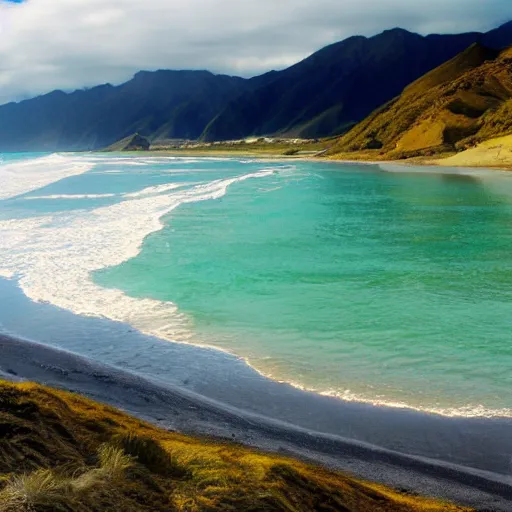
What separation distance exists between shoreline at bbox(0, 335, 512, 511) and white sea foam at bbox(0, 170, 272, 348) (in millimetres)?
3261

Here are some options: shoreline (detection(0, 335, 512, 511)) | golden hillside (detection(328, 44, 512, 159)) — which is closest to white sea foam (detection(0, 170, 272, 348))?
shoreline (detection(0, 335, 512, 511))

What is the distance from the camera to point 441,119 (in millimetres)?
136375

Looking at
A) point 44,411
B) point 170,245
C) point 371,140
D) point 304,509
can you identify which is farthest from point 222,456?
point 371,140

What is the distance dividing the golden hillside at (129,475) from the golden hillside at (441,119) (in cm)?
11784

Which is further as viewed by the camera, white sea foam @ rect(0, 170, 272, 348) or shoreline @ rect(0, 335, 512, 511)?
white sea foam @ rect(0, 170, 272, 348)

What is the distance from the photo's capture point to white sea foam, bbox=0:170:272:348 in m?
18.2

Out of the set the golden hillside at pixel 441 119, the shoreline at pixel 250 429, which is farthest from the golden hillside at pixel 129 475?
the golden hillside at pixel 441 119

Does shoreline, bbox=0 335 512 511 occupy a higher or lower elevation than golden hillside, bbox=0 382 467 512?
lower

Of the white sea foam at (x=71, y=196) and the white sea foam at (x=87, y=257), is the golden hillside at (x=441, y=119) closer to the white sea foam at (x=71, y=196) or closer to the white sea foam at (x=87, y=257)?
the white sea foam at (x=71, y=196)

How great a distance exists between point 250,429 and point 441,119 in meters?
138

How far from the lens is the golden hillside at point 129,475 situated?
5500 millimetres

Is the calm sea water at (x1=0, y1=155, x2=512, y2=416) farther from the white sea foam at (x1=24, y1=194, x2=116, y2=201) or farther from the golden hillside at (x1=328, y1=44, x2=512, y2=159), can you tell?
the golden hillside at (x1=328, y1=44, x2=512, y2=159)

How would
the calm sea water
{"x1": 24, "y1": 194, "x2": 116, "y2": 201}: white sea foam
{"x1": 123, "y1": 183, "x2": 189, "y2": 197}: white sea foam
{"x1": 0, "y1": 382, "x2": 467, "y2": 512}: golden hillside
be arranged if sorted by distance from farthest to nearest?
{"x1": 123, "y1": 183, "x2": 189, "y2": 197}: white sea foam, {"x1": 24, "y1": 194, "x2": 116, "y2": 201}: white sea foam, the calm sea water, {"x1": 0, "y1": 382, "x2": 467, "y2": 512}: golden hillside

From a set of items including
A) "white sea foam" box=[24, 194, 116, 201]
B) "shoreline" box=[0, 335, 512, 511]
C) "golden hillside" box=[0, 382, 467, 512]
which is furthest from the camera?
"white sea foam" box=[24, 194, 116, 201]
